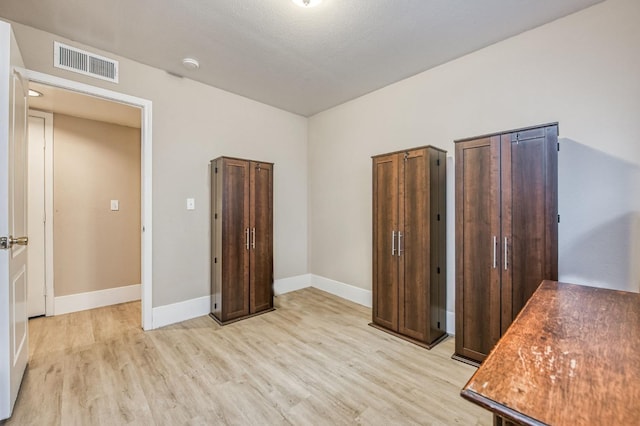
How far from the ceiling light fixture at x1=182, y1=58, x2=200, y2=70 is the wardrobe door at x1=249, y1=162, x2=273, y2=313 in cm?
111

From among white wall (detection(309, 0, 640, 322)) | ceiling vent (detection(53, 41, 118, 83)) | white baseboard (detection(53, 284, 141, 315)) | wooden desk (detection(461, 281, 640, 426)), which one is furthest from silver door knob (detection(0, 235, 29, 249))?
white wall (detection(309, 0, 640, 322))

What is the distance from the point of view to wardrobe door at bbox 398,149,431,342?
98.0 inches

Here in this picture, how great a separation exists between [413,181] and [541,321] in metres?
1.63

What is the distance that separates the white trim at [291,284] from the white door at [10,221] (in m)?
2.51

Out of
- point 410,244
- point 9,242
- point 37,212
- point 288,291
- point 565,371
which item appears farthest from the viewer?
point 288,291

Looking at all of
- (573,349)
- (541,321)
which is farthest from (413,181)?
(573,349)

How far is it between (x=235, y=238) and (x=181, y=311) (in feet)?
3.23

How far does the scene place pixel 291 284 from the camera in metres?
4.10

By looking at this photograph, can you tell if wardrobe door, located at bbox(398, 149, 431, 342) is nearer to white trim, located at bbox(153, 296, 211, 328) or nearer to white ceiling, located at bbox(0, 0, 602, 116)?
white ceiling, located at bbox(0, 0, 602, 116)

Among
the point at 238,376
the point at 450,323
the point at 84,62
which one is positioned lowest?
the point at 238,376

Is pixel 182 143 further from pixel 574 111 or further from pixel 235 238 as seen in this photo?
pixel 574 111

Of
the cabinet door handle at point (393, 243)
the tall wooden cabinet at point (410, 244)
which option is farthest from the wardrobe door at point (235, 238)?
the cabinet door handle at point (393, 243)

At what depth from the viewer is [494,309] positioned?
210cm

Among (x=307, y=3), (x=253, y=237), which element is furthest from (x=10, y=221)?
(x=307, y=3)
